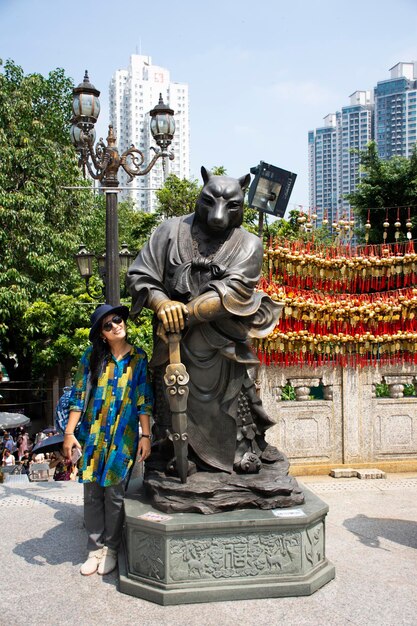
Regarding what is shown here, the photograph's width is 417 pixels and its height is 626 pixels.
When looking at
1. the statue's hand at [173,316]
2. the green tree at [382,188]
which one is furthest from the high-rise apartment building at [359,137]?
the statue's hand at [173,316]

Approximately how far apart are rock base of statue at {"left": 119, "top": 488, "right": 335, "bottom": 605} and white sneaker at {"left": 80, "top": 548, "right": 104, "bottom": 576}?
323 millimetres

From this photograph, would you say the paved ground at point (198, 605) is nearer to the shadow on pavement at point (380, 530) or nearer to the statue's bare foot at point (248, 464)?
the shadow on pavement at point (380, 530)

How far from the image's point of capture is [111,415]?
438cm

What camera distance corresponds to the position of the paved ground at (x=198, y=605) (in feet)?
12.0

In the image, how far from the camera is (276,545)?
13.2ft

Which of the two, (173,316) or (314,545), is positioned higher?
(173,316)

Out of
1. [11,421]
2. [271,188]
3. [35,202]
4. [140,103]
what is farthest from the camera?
[140,103]

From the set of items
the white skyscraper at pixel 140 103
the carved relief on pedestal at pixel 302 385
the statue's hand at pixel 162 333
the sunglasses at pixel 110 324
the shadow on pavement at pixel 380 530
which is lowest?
the shadow on pavement at pixel 380 530

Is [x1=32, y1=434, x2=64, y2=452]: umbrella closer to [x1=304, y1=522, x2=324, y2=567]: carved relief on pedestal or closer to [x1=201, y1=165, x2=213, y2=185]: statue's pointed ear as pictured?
[x1=304, y1=522, x2=324, y2=567]: carved relief on pedestal

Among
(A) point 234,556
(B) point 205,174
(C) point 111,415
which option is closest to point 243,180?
(B) point 205,174

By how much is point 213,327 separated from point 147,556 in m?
1.54

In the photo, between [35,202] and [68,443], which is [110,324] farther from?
[35,202]

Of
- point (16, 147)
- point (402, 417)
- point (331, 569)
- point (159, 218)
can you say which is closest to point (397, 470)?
point (402, 417)

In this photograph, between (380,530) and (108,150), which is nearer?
(380,530)
